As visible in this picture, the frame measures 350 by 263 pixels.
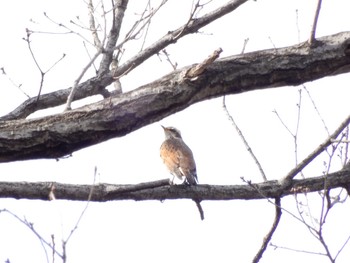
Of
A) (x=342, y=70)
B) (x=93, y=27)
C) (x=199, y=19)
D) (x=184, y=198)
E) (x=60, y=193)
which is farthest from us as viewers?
(x=93, y=27)

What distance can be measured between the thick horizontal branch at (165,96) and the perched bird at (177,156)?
252cm

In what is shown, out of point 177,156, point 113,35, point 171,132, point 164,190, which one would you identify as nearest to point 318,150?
point 164,190

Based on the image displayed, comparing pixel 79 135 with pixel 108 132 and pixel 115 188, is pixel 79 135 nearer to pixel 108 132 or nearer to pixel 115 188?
pixel 108 132

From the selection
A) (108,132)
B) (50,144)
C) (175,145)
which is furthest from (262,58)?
(175,145)

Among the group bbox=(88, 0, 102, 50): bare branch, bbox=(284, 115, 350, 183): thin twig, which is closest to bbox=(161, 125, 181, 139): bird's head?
bbox=(88, 0, 102, 50): bare branch

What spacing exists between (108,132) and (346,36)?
1705 mm

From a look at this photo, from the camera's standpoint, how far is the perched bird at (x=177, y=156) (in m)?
7.44

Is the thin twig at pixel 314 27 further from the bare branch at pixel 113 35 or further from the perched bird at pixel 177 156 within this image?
the perched bird at pixel 177 156

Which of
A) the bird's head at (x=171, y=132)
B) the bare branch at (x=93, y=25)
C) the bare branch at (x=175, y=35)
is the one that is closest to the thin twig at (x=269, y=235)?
the bare branch at (x=175, y=35)

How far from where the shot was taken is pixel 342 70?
15.3 feet

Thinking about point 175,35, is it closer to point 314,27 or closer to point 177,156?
point 314,27

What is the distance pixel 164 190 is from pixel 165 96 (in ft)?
3.06

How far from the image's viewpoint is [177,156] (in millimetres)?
8195

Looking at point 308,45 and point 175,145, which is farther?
point 175,145
